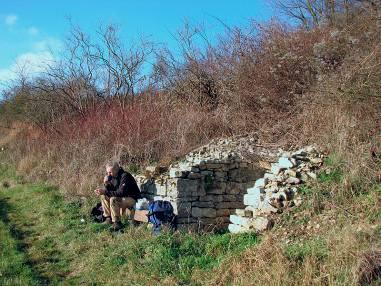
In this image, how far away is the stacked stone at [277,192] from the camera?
25.9 ft

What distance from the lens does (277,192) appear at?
8219mm

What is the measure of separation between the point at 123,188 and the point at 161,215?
116 centimetres

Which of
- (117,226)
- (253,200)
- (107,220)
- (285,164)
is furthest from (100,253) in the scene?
(285,164)

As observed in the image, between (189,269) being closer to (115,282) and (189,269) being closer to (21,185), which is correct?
(115,282)

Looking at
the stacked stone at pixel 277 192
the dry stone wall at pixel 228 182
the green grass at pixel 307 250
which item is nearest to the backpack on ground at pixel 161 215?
the dry stone wall at pixel 228 182

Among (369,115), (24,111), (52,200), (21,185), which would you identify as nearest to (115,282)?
(369,115)

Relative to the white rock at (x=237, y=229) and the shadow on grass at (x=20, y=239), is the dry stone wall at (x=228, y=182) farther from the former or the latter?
the shadow on grass at (x=20, y=239)

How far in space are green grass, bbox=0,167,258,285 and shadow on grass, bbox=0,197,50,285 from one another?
0.01 m

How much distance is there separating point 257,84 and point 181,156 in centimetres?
320

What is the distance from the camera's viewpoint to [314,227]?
22.5 feet

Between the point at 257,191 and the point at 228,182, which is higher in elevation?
the point at 228,182

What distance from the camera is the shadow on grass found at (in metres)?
7.40

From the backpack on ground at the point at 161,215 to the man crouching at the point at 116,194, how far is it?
2.34 feet

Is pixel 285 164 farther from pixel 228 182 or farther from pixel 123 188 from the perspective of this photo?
pixel 123 188
